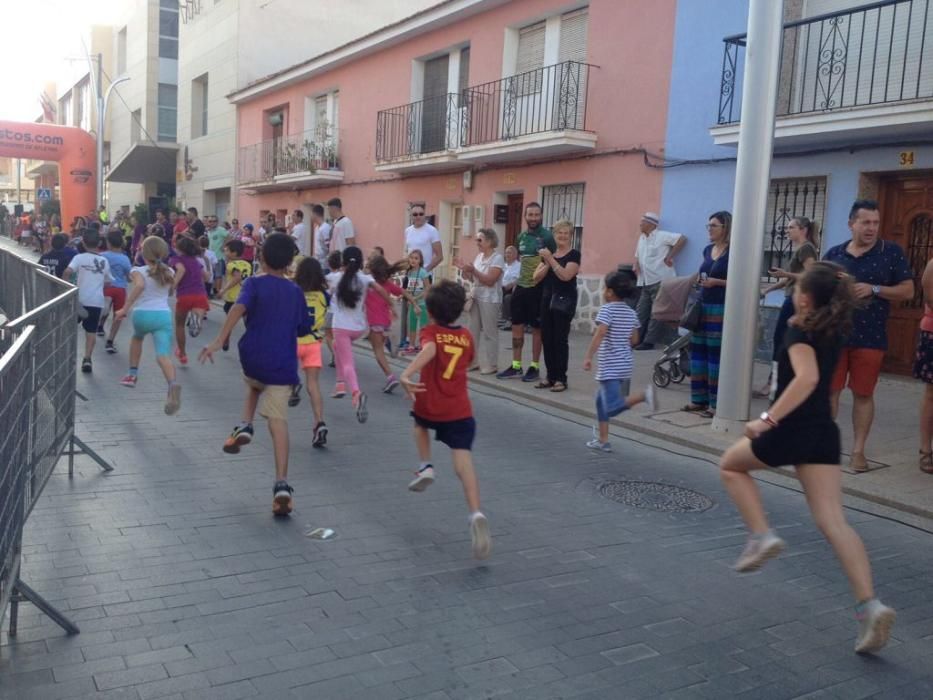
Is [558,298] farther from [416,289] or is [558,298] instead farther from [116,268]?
[116,268]

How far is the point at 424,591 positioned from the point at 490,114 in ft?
47.2

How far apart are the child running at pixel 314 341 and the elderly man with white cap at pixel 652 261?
6.26 metres

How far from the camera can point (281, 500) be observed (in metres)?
5.14

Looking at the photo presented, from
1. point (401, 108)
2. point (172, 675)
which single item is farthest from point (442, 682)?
point (401, 108)

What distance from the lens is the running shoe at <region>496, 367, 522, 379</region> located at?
10.6 metres

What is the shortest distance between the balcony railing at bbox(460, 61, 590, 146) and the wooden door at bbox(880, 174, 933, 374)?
5.57 metres

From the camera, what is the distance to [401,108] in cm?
2062

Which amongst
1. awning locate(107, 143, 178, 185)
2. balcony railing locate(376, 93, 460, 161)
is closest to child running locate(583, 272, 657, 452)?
balcony railing locate(376, 93, 460, 161)

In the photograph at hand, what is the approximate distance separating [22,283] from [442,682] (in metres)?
9.19

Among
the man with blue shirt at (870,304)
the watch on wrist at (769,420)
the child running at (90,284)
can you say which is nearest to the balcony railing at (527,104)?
the child running at (90,284)

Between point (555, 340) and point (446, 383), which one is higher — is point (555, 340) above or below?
below

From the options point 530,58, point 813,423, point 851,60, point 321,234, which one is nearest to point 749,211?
point 813,423

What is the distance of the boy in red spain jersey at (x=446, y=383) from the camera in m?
4.90

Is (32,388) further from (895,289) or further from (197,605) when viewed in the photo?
(895,289)
